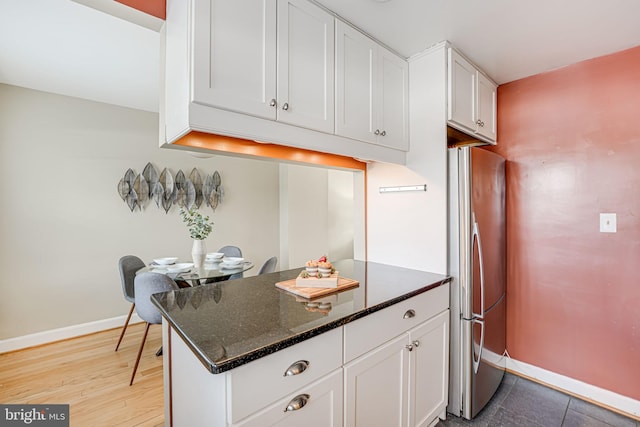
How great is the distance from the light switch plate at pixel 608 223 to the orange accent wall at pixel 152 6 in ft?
9.52

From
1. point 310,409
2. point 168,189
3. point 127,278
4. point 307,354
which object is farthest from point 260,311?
point 168,189

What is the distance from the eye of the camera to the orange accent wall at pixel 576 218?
1.89 m

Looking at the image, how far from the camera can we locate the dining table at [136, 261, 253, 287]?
2.39 meters

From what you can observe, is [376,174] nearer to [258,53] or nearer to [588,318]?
[258,53]

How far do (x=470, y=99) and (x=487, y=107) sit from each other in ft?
1.11

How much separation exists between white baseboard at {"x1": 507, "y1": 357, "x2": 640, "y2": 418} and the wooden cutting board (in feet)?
5.80

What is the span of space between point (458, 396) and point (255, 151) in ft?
6.27

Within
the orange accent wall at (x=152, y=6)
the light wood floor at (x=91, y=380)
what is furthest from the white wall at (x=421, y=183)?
the light wood floor at (x=91, y=380)

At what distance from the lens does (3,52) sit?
2.19 m

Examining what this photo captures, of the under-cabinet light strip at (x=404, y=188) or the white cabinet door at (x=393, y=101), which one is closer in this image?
the white cabinet door at (x=393, y=101)

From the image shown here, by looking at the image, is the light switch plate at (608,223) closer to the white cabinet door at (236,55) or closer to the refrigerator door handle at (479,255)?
the refrigerator door handle at (479,255)

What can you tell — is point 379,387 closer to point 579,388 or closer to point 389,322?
point 389,322

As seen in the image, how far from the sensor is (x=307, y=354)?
3.29 ft

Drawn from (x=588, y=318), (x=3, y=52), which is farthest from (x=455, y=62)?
(x=3, y=52)
